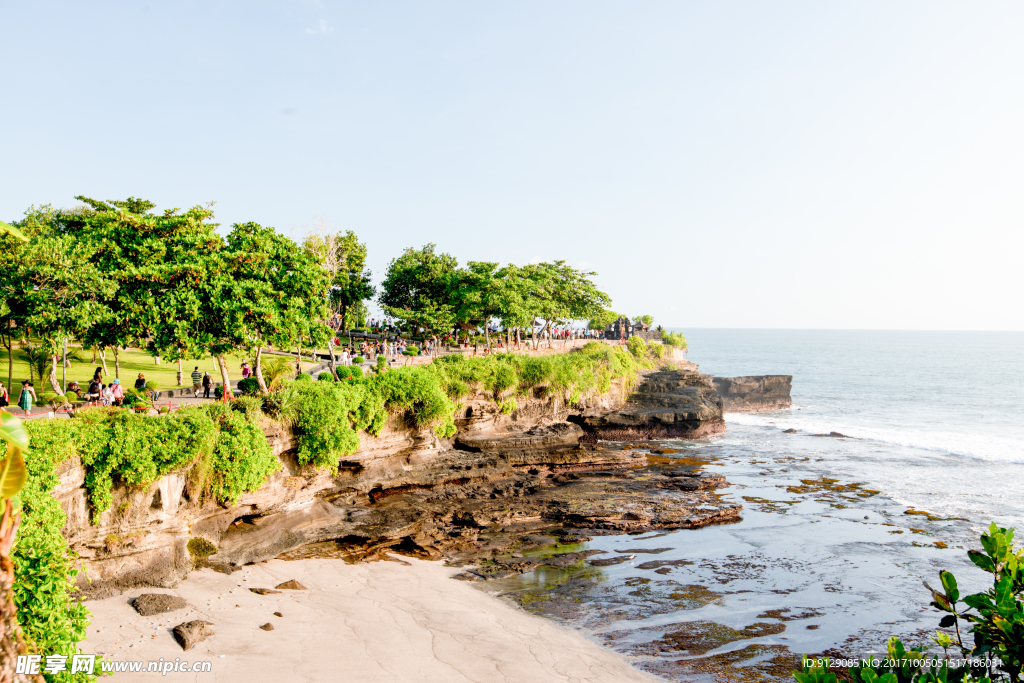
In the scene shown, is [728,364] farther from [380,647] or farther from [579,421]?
[380,647]

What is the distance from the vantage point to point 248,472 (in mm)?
17672

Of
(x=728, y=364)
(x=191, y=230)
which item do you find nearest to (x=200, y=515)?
(x=191, y=230)

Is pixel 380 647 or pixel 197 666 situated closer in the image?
pixel 197 666

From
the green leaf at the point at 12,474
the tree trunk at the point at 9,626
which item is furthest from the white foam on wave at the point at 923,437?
the green leaf at the point at 12,474

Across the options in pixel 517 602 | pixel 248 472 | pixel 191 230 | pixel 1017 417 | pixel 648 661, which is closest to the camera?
pixel 648 661

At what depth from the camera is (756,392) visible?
71.2 m

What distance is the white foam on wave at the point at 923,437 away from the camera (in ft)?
136

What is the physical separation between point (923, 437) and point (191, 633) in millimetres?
55583

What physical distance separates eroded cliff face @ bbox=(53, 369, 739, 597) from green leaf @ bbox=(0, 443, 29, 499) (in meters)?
11.1

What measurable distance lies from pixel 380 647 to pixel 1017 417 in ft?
243

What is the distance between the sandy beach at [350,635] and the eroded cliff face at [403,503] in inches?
45.2

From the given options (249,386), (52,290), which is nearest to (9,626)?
(52,290)

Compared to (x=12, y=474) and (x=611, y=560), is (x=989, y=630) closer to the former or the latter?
(x=12, y=474)

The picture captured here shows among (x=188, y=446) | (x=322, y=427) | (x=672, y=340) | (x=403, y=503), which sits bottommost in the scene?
(x=403, y=503)
